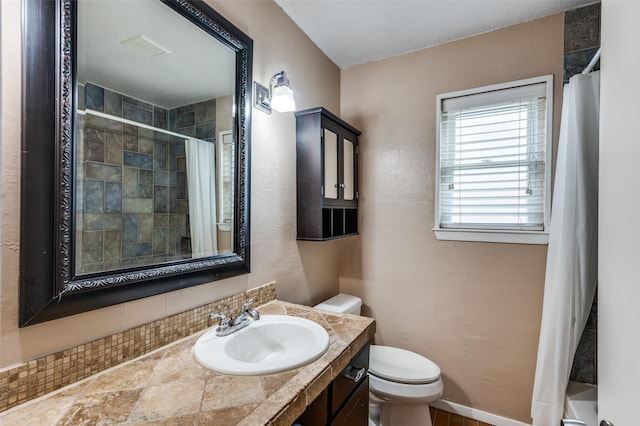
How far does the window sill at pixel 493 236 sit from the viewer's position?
1.74 meters

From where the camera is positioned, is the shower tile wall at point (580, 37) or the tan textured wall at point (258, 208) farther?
the shower tile wall at point (580, 37)

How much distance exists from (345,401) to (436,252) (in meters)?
1.22

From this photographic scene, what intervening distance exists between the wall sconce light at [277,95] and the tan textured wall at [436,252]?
0.90 metres

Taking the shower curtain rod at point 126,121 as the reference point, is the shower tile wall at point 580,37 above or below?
above

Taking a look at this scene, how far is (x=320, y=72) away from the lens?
2.07 m

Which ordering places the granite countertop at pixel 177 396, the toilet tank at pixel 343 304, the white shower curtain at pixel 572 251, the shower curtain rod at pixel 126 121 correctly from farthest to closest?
the toilet tank at pixel 343 304
the white shower curtain at pixel 572 251
the shower curtain rod at pixel 126 121
the granite countertop at pixel 177 396

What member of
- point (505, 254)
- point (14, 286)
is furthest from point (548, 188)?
point (14, 286)

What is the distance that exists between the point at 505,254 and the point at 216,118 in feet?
5.85

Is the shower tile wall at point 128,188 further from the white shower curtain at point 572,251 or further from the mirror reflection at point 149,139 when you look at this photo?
the white shower curtain at point 572,251

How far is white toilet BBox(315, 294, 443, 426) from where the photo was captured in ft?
5.09

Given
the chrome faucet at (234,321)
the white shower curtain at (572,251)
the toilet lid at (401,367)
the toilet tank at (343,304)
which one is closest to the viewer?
the chrome faucet at (234,321)

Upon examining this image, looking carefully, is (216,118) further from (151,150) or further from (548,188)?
(548,188)

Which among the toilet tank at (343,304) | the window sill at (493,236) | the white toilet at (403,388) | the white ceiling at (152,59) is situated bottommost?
the white toilet at (403,388)

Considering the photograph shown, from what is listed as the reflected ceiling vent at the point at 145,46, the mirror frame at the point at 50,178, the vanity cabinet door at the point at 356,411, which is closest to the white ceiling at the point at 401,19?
the reflected ceiling vent at the point at 145,46
